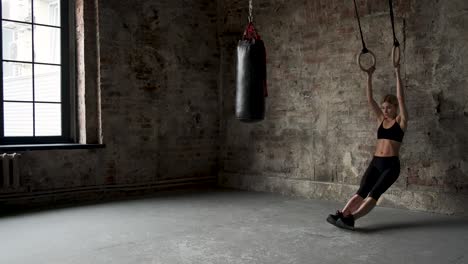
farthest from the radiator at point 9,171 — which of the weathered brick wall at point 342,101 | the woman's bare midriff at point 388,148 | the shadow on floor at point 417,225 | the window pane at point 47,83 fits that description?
the woman's bare midriff at point 388,148

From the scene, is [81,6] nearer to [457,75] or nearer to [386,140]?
[386,140]

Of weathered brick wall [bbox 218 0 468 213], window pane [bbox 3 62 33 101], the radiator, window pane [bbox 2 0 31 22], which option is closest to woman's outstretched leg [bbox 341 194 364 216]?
weathered brick wall [bbox 218 0 468 213]

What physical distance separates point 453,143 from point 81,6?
4.91 metres

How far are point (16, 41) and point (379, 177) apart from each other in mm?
4593

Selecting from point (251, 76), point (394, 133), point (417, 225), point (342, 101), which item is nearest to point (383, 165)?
point (394, 133)

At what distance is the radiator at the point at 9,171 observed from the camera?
17.7 feet

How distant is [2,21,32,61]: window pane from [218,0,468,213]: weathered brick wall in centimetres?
290

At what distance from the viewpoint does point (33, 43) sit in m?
5.95

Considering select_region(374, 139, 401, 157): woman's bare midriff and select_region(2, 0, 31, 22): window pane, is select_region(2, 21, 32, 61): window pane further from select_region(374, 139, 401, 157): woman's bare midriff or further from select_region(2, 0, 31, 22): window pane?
select_region(374, 139, 401, 157): woman's bare midriff

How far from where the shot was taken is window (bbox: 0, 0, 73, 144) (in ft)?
18.8

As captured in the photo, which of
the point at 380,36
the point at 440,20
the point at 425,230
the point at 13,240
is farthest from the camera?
the point at 380,36

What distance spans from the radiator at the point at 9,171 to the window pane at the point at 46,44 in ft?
4.36

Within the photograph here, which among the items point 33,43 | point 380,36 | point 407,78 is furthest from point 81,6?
point 407,78

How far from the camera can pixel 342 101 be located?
20.1 ft
